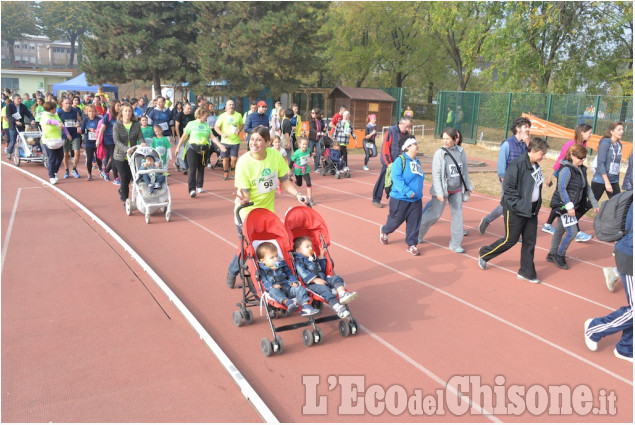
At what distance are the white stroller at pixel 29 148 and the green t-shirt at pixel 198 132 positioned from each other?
6837 millimetres

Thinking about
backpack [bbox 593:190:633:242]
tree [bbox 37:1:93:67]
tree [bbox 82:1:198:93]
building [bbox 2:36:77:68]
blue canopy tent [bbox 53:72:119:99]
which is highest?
tree [bbox 37:1:93:67]

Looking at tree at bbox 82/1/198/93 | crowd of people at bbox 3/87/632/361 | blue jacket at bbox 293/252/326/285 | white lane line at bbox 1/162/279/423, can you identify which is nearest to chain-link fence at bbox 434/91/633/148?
crowd of people at bbox 3/87/632/361

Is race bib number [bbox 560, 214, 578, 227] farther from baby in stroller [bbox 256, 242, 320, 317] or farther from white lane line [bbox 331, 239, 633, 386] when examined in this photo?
baby in stroller [bbox 256, 242, 320, 317]

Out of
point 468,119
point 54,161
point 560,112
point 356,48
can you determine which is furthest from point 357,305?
point 356,48

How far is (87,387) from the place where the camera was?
444 cm

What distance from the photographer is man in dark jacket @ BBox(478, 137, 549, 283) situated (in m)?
6.82

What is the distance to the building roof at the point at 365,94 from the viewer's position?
31891 millimetres

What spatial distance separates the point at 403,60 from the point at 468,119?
1744 cm

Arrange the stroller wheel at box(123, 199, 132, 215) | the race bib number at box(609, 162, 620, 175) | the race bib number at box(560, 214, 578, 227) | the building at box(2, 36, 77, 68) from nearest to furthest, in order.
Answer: the race bib number at box(560, 214, 578, 227)
the race bib number at box(609, 162, 620, 175)
the stroller wheel at box(123, 199, 132, 215)
the building at box(2, 36, 77, 68)

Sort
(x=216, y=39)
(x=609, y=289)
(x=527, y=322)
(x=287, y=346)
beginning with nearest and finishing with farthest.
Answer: (x=287, y=346), (x=527, y=322), (x=609, y=289), (x=216, y=39)

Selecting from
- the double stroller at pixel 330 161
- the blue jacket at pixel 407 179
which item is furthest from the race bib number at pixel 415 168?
the double stroller at pixel 330 161

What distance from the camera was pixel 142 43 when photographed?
32.0 m

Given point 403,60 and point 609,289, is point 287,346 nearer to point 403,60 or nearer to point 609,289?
point 609,289

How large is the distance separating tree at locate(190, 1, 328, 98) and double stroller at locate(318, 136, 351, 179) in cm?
1430
